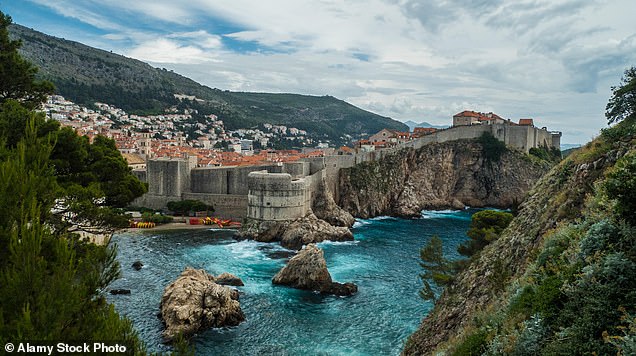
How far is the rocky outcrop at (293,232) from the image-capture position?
29719 millimetres

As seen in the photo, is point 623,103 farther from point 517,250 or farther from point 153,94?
point 153,94

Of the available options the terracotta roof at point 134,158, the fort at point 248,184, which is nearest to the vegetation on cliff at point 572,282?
the fort at point 248,184

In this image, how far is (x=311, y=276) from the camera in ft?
→ 67.0

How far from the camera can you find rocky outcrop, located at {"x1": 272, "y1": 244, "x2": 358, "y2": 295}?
1998cm

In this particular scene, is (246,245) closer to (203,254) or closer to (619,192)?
(203,254)

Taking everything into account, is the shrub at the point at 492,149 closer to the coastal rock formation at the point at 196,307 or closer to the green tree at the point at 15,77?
the coastal rock formation at the point at 196,307

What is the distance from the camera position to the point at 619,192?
4621 mm

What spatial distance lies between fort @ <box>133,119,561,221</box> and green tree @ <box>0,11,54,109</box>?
1984 centimetres

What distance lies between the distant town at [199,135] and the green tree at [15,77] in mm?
28826

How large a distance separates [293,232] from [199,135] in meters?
67.7

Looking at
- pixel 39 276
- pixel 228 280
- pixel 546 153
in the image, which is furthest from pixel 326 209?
pixel 546 153

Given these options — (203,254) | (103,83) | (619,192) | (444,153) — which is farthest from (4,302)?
(103,83)

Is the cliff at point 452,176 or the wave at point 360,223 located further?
the cliff at point 452,176

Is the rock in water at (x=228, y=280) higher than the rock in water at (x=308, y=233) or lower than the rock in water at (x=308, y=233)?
lower
